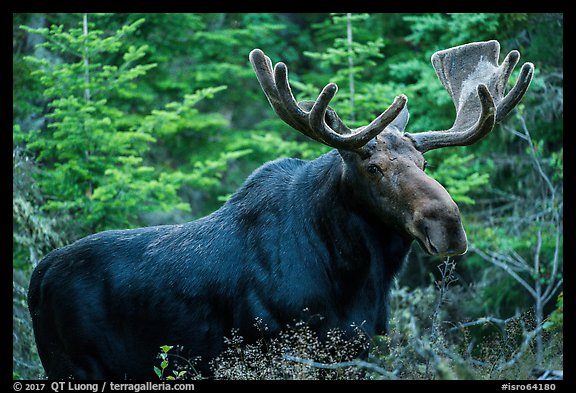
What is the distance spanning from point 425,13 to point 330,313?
7.54 meters

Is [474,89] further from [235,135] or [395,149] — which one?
[235,135]

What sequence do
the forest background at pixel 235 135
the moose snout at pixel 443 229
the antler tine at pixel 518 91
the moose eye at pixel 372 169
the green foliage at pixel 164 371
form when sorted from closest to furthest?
the moose snout at pixel 443 229 < the green foliage at pixel 164 371 < the moose eye at pixel 372 169 < the antler tine at pixel 518 91 < the forest background at pixel 235 135

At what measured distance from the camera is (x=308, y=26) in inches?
622

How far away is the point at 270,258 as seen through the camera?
5.77 metres

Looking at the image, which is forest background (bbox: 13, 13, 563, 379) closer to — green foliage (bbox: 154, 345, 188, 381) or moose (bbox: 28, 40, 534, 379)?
moose (bbox: 28, 40, 534, 379)

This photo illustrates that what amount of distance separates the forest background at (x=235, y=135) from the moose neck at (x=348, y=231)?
2.15 m

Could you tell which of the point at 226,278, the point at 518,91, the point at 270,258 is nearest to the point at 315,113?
the point at 270,258

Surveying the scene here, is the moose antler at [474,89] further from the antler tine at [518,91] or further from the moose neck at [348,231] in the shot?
the moose neck at [348,231]

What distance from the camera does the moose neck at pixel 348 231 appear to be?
18.8 ft

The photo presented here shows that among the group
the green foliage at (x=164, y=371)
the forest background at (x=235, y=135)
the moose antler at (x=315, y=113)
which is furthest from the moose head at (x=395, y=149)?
the forest background at (x=235, y=135)

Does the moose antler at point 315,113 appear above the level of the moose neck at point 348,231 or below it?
above

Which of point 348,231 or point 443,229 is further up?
point 443,229

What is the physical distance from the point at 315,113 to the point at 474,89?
1.65 metres
